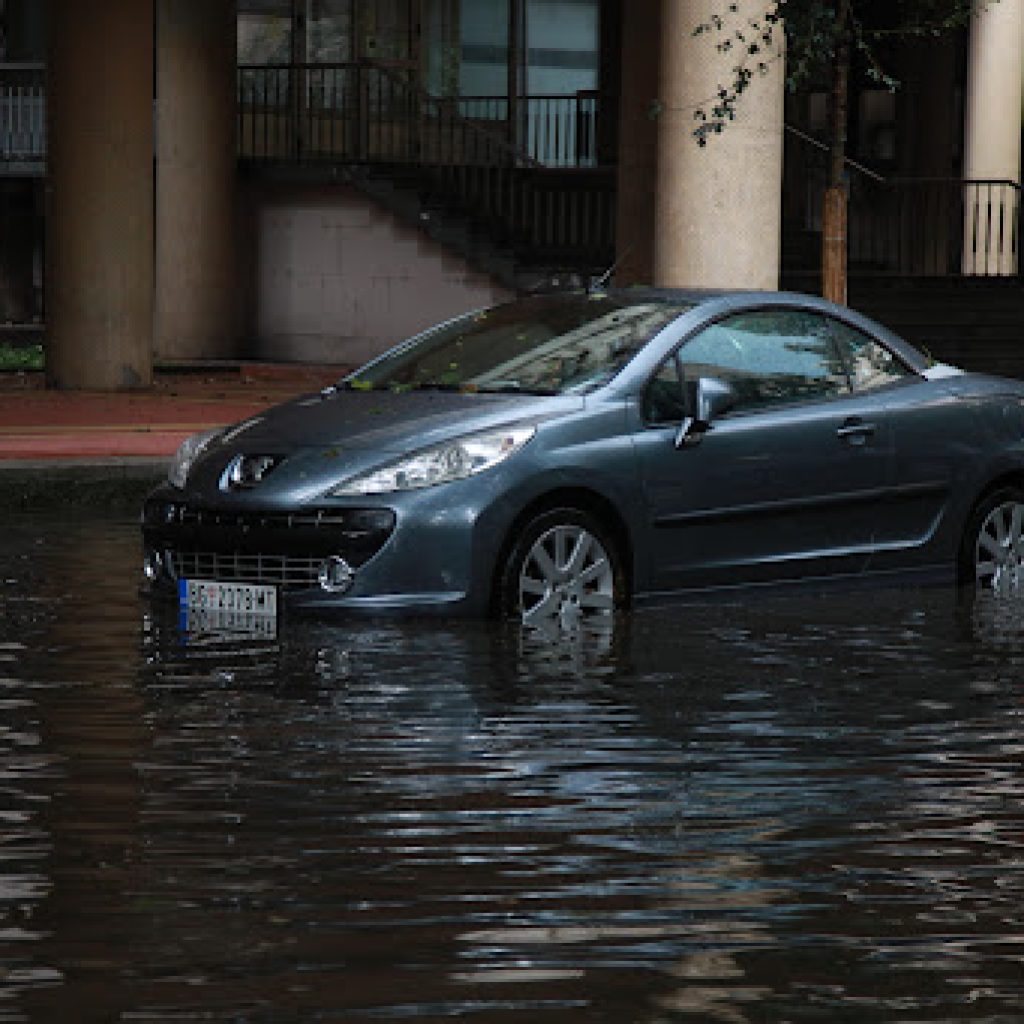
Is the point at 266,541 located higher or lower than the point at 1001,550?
higher

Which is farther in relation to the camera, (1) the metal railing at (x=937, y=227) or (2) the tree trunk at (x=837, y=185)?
(1) the metal railing at (x=937, y=227)

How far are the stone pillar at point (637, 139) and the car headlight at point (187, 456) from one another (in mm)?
13267

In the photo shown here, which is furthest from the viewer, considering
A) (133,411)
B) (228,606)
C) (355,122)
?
(355,122)

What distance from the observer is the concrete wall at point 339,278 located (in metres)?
33.4

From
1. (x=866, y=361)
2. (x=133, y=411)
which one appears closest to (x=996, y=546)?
(x=866, y=361)

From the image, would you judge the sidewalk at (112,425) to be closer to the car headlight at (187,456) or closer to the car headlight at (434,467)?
the car headlight at (187,456)

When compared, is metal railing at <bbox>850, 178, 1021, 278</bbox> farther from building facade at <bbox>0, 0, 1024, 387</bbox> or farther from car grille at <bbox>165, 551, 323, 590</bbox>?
car grille at <bbox>165, 551, 323, 590</bbox>

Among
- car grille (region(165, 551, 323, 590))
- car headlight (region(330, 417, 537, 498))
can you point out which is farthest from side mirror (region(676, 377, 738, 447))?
car grille (region(165, 551, 323, 590))

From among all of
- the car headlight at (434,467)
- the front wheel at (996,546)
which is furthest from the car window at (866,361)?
the car headlight at (434,467)

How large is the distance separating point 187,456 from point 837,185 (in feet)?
32.3

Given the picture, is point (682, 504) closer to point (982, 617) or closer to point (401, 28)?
point (982, 617)

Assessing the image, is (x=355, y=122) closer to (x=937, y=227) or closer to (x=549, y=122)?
(x=549, y=122)

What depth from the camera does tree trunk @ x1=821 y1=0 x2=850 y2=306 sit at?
69.1 ft

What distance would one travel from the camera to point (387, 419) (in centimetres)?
1179
